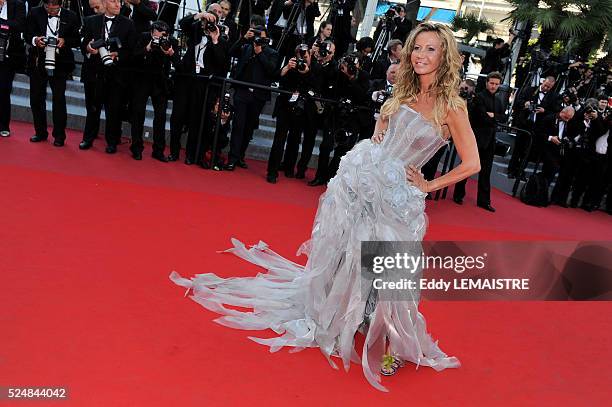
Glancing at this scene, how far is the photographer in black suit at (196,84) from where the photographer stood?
6.94 meters

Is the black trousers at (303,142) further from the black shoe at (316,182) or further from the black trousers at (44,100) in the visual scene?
the black trousers at (44,100)

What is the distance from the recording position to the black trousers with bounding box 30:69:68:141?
21.4 feet

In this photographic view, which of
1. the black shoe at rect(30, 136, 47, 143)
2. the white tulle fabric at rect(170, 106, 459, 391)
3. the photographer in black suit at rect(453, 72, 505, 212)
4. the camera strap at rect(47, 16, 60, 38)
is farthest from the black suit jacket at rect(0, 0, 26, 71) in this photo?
the photographer in black suit at rect(453, 72, 505, 212)

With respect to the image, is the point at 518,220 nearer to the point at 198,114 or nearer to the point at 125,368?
the point at 198,114

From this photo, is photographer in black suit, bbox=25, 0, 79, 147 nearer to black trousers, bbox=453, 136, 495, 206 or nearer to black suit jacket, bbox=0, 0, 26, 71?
black suit jacket, bbox=0, 0, 26, 71

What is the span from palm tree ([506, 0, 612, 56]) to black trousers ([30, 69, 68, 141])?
32.6 ft

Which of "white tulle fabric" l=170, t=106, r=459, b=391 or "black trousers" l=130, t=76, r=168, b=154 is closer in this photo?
"white tulle fabric" l=170, t=106, r=459, b=391

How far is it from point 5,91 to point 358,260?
532cm

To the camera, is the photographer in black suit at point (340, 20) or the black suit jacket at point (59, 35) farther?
the photographer in black suit at point (340, 20)

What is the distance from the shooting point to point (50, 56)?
637 cm

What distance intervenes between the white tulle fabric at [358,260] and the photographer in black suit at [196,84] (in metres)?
4.13

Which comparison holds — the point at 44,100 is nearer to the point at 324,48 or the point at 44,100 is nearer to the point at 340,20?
the point at 324,48

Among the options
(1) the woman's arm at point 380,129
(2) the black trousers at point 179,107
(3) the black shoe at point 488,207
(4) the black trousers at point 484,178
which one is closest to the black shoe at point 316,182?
(2) the black trousers at point 179,107

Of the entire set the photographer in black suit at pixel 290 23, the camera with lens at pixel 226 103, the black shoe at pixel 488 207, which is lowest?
the black shoe at pixel 488 207
